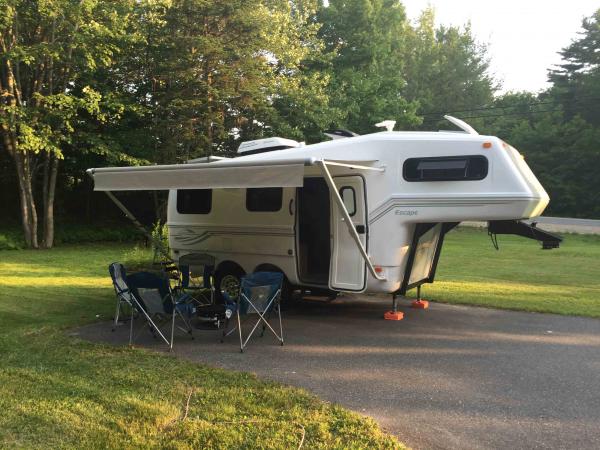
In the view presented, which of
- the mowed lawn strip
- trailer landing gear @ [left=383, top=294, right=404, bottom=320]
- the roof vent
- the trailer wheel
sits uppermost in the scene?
the roof vent

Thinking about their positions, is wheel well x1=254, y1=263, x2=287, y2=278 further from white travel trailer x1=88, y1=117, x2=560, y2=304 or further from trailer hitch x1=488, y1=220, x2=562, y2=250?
trailer hitch x1=488, y1=220, x2=562, y2=250

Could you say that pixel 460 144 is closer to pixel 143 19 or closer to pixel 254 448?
pixel 254 448

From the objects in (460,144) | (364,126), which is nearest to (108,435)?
(460,144)

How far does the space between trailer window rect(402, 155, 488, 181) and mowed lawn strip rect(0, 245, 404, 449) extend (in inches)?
131

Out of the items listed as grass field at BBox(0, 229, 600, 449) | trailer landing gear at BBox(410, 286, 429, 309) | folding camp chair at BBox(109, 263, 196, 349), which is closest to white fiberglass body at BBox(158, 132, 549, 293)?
trailer landing gear at BBox(410, 286, 429, 309)

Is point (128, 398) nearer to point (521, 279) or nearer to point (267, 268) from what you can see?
point (267, 268)

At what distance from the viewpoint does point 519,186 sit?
619 centimetres

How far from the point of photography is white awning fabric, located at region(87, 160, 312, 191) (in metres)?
5.63

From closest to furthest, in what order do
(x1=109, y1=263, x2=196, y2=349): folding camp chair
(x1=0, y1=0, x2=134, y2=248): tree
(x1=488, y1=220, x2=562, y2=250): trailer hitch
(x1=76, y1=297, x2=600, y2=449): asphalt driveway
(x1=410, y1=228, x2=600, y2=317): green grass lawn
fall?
(x1=76, y1=297, x2=600, y2=449): asphalt driveway < (x1=109, y1=263, x2=196, y2=349): folding camp chair < (x1=488, y1=220, x2=562, y2=250): trailer hitch < (x1=410, y1=228, x2=600, y2=317): green grass lawn < (x1=0, y1=0, x2=134, y2=248): tree

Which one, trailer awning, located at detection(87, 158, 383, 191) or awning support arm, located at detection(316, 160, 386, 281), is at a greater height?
trailer awning, located at detection(87, 158, 383, 191)

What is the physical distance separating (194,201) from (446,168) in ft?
15.0

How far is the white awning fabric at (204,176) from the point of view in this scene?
5629 mm

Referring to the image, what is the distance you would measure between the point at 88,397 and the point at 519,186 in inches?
204

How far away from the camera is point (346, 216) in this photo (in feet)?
20.2
